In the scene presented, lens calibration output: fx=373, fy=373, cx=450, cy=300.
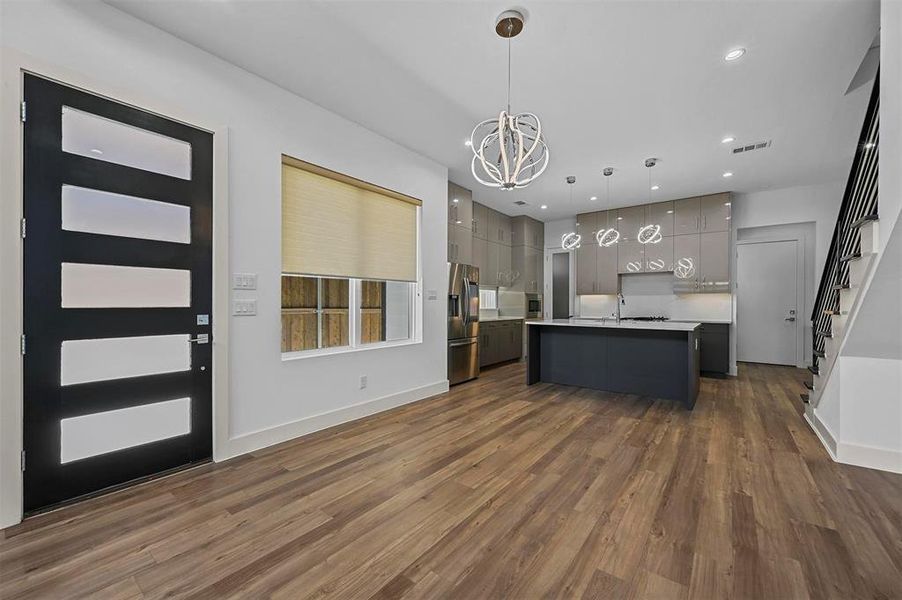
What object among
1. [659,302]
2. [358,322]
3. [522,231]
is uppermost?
[522,231]

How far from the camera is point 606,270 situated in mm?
7453

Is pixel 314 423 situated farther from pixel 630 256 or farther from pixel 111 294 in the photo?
pixel 630 256

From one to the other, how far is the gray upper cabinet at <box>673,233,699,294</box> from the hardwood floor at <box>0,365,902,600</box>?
363 centimetres

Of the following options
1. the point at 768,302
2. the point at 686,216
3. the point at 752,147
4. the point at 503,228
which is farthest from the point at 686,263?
the point at 503,228

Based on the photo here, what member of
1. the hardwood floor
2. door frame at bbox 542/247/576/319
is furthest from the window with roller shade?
door frame at bbox 542/247/576/319

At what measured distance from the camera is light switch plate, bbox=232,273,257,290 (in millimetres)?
3002

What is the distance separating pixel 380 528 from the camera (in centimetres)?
205

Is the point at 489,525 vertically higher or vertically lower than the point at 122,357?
lower

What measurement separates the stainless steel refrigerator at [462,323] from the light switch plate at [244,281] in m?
2.77

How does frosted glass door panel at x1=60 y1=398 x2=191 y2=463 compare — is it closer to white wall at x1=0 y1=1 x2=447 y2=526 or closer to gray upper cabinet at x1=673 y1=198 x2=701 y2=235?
white wall at x1=0 y1=1 x2=447 y2=526

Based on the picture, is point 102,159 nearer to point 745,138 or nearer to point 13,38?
point 13,38

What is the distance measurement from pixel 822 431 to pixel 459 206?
4917 millimetres

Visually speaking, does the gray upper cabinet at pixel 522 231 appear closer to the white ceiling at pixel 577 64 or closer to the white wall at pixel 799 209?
the white ceiling at pixel 577 64

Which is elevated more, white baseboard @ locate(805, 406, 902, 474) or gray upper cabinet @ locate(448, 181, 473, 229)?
gray upper cabinet @ locate(448, 181, 473, 229)
